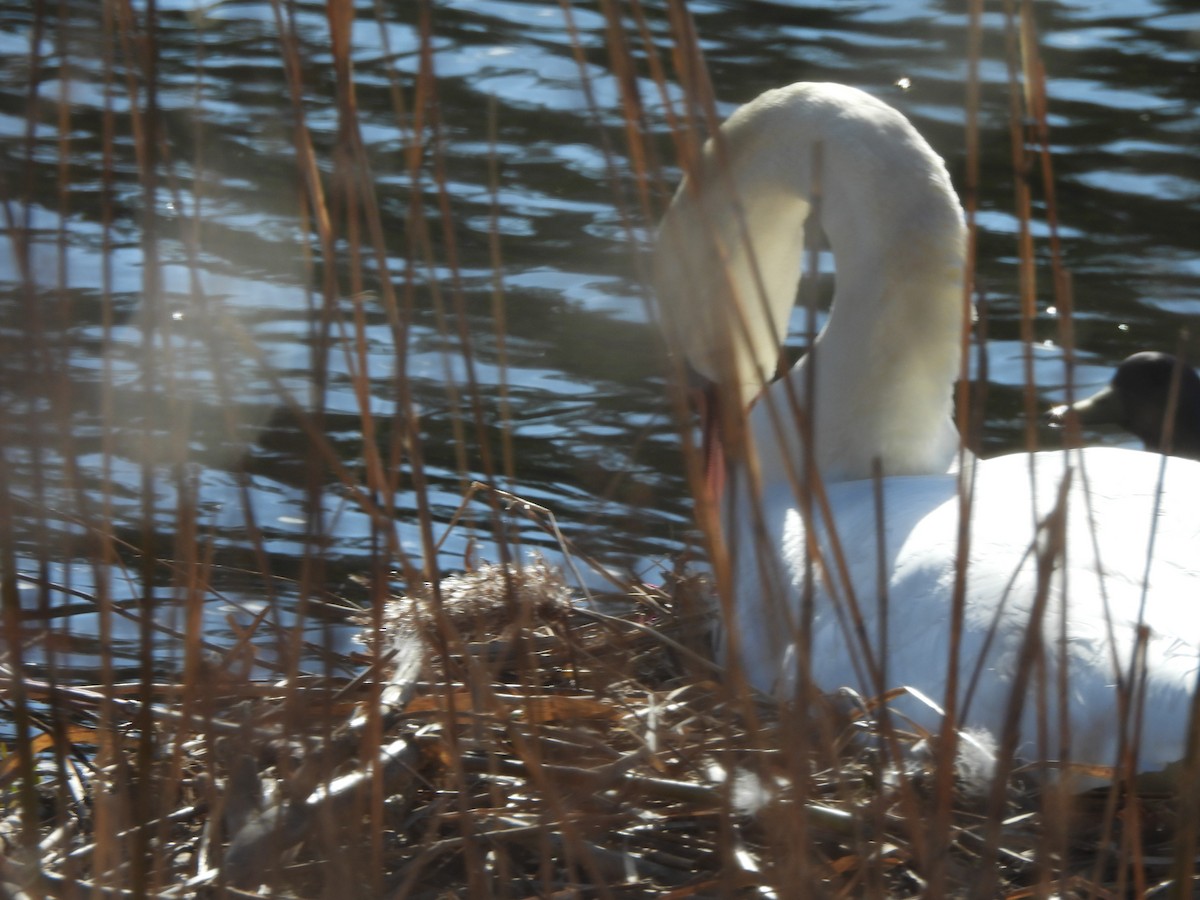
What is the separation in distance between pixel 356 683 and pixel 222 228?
4.63m

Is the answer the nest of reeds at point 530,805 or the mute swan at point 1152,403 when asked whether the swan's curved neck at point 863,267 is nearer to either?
the nest of reeds at point 530,805

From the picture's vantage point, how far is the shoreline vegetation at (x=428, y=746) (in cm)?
183

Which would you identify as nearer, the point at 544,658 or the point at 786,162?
the point at 544,658

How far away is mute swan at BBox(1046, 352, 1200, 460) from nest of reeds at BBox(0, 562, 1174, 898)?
3056 mm

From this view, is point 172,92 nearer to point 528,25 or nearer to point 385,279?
point 528,25

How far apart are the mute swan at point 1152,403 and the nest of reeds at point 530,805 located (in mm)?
3056

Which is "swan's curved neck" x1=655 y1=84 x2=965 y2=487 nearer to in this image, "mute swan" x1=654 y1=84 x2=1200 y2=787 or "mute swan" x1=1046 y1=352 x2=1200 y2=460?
"mute swan" x1=654 y1=84 x2=1200 y2=787

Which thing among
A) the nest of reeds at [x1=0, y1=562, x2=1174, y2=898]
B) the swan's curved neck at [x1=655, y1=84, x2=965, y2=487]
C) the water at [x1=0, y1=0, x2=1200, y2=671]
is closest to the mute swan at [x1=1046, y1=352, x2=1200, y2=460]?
the water at [x1=0, y1=0, x2=1200, y2=671]

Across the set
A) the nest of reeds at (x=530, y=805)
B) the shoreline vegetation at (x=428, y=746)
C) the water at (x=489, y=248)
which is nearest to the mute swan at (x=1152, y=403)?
the water at (x=489, y=248)

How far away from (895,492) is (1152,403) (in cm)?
255

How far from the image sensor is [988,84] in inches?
361

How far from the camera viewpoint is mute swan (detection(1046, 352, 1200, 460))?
18.0 ft

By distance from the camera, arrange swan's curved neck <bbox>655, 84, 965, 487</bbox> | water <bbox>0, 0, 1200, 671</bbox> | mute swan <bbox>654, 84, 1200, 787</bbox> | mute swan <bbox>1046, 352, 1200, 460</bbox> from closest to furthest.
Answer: mute swan <bbox>654, 84, 1200, 787</bbox> < swan's curved neck <bbox>655, 84, 965, 487</bbox> < water <bbox>0, 0, 1200, 671</bbox> < mute swan <bbox>1046, 352, 1200, 460</bbox>

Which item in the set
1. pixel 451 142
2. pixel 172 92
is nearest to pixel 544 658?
pixel 451 142
